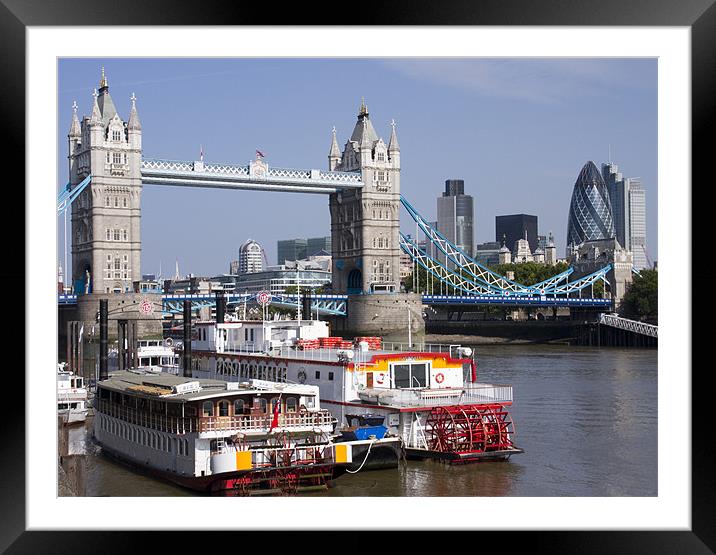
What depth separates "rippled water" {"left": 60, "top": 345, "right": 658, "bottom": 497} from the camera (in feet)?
49.4

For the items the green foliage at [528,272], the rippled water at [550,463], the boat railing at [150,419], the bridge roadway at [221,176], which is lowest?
the rippled water at [550,463]

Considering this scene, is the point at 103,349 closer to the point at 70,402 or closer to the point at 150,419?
the point at 70,402

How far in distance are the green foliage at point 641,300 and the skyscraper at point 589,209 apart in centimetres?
6907

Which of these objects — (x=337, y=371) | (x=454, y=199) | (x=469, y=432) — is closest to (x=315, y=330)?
(x=337, y=371)

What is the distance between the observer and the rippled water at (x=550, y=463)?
592 inches

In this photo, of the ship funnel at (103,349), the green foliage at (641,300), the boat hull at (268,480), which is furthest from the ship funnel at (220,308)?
the green foliage at (641,300)

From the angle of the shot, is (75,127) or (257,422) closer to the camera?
(257,422)

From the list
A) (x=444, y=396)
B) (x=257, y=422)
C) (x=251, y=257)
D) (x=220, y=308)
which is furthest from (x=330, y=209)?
(x=251, y=257)

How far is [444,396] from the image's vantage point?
1766cm

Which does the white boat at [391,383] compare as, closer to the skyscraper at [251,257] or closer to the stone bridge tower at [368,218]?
the stone bridge tower at [368,218]

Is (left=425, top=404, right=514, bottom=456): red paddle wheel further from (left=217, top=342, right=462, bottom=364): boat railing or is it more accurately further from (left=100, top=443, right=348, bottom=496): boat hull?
(left=100, top=443, right=348, bottom=496): boat hull

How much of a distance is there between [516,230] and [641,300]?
232 feet
